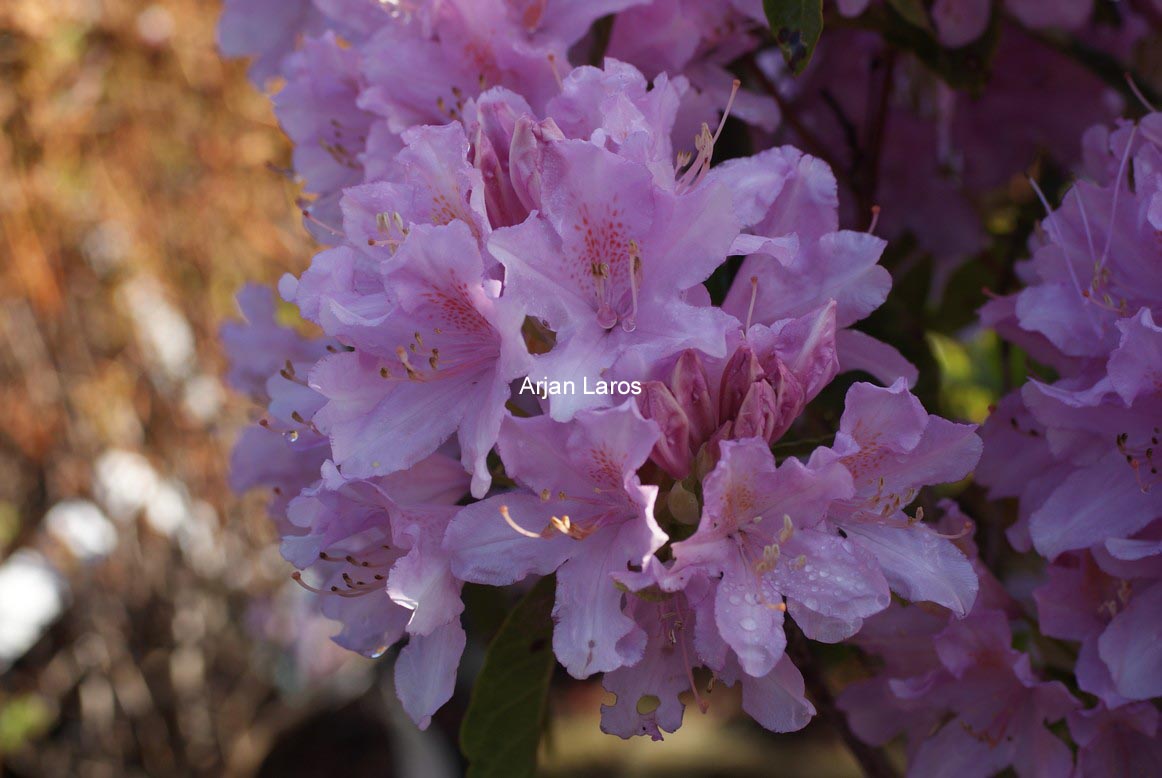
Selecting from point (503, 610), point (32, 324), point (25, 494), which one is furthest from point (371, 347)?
point (25, 494)

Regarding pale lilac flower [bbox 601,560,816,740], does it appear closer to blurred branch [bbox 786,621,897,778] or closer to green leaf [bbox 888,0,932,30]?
blurred branch [bbox 786,621,897,778]

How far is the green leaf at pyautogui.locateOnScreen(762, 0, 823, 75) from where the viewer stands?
707mm

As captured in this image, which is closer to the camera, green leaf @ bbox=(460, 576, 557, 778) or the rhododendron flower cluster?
the rhododendron flower cluster

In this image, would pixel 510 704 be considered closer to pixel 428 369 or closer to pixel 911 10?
pixel 428 369

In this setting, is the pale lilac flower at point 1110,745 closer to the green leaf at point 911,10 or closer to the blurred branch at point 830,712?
the blurred branch at point 830,712

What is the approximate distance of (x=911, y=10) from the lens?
86cm

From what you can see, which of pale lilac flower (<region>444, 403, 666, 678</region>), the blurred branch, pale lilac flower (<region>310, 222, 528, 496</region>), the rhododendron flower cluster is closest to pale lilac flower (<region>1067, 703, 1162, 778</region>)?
the rhododendron flower cluster

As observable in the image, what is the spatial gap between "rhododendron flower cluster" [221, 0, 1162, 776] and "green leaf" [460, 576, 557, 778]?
9 cm

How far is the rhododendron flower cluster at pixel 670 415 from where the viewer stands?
58cm

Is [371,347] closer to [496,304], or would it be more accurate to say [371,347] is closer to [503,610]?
[496,304]

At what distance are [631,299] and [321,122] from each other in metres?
0.36

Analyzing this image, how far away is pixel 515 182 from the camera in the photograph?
2.07ft

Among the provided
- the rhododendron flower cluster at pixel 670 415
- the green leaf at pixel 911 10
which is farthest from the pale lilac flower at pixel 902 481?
the green leaf at pixel 911 10

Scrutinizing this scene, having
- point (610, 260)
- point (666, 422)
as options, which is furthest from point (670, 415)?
point (610, 260)
